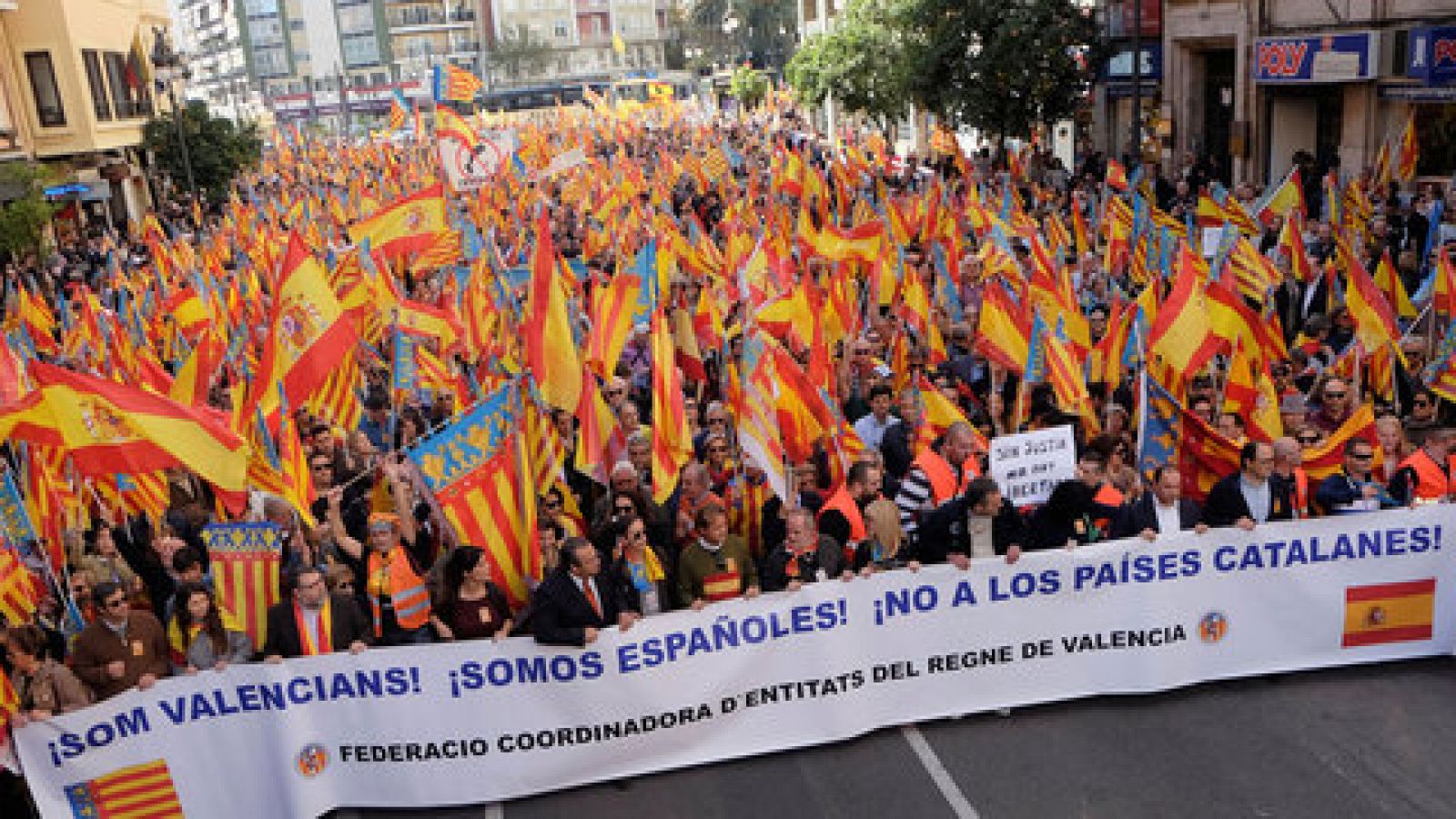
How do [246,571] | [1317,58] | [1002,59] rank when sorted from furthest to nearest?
[1002,59] → [1317,58] → [246,571]

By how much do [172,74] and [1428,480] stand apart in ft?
114

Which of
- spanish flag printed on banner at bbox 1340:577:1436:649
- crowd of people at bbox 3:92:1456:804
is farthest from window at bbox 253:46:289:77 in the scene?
spanish flag printed on banner at bbox 1340:577:1436:649

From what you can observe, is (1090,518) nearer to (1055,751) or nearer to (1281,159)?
(1055,751)

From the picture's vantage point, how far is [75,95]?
125 ft

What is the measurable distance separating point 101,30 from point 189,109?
5.41 m

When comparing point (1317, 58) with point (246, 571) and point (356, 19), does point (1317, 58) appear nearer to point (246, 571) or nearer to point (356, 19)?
point (246, 571)

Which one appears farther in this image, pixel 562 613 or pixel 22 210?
pixel 22 210

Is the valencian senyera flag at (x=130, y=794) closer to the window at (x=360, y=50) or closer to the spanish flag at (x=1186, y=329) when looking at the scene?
the spanish flag at (x=1186, y=329)

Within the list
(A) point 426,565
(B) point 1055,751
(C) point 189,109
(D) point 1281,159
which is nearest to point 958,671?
(B) point 1055,751

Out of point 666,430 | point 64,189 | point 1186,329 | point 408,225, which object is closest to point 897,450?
point 666,430

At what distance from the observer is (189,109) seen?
38.7 m

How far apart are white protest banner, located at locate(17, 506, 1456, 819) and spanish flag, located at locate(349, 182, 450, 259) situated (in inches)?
329

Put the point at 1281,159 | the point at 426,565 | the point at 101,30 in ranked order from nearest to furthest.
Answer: the point at 426,565, the point at 1281,159, the point at 101,30

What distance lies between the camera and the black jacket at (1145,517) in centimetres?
771
